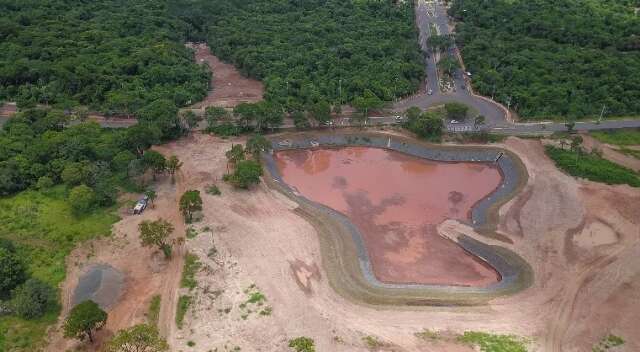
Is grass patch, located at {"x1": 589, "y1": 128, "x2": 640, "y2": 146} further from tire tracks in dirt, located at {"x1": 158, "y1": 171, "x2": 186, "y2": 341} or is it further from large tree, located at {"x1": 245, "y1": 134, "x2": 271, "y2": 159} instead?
tire tracks in dirt, located at {"x1": 158, "y1": 171, "x2": 186, "y2": 341}

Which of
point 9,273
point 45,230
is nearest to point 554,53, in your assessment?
point 45,230

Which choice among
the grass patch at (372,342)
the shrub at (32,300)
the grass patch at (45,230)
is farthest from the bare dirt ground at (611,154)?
the shrub at (32,300)

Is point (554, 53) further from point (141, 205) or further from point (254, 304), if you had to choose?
point (141, 205)

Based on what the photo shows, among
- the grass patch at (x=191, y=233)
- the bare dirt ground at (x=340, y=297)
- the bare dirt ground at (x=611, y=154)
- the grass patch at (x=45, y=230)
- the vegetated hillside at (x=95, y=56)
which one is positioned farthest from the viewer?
the vegetated hillside at (x=95, y=56)

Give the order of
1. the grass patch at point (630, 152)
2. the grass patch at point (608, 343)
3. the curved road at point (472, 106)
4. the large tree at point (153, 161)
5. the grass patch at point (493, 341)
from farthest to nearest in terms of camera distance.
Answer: the curved road at point (472, 106), the grass patch at point (630, 152), the large tree at point (153, 161), the grass patch at point (608, 343), the grass patch at point (493, 341)

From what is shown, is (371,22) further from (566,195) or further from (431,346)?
(431,346)

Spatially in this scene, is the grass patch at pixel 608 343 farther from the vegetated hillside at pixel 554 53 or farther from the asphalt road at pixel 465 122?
the vegetated hillside at pixel 554 53
